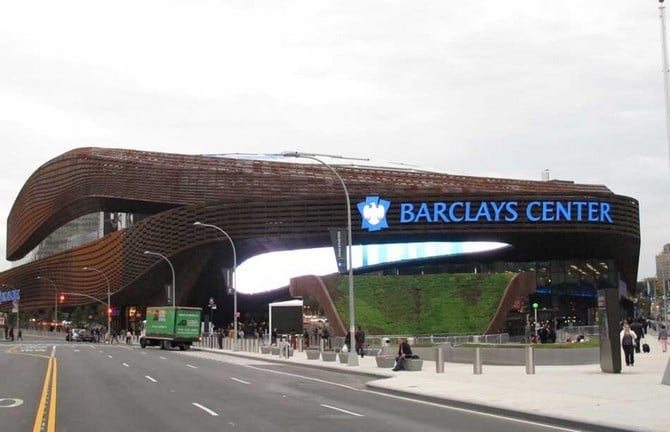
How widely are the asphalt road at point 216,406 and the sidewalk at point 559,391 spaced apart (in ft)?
2.63

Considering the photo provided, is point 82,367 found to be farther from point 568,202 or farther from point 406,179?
point 406,179

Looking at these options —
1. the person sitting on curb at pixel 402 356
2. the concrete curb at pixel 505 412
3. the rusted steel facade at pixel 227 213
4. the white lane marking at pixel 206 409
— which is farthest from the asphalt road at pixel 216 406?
the rusted steel facade at pixel 227 213

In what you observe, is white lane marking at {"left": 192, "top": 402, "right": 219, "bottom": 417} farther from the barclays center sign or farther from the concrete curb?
the barclays center sign

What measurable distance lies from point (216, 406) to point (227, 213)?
66314mm

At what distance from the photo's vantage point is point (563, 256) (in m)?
95.4

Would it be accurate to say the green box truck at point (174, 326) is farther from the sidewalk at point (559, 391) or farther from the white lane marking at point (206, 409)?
the white lane marking at point (206, 409)

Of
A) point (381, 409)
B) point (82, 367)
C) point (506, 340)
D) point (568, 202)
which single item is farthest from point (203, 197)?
point (381, 409)

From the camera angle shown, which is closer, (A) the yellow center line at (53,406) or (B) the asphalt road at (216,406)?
(A) the yellow center line at (53,406)

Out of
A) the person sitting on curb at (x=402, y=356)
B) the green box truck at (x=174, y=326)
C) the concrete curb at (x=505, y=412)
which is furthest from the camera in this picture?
the green box truck at (x=174, y=326)

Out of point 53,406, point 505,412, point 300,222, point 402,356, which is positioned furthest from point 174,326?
point 505,412

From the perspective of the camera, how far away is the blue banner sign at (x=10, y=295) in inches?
5364

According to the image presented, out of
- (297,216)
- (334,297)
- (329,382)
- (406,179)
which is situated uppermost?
(406,179)

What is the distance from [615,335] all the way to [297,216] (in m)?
58.8

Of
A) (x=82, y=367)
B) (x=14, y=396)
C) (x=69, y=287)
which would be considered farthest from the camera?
(x=69, y=287)
